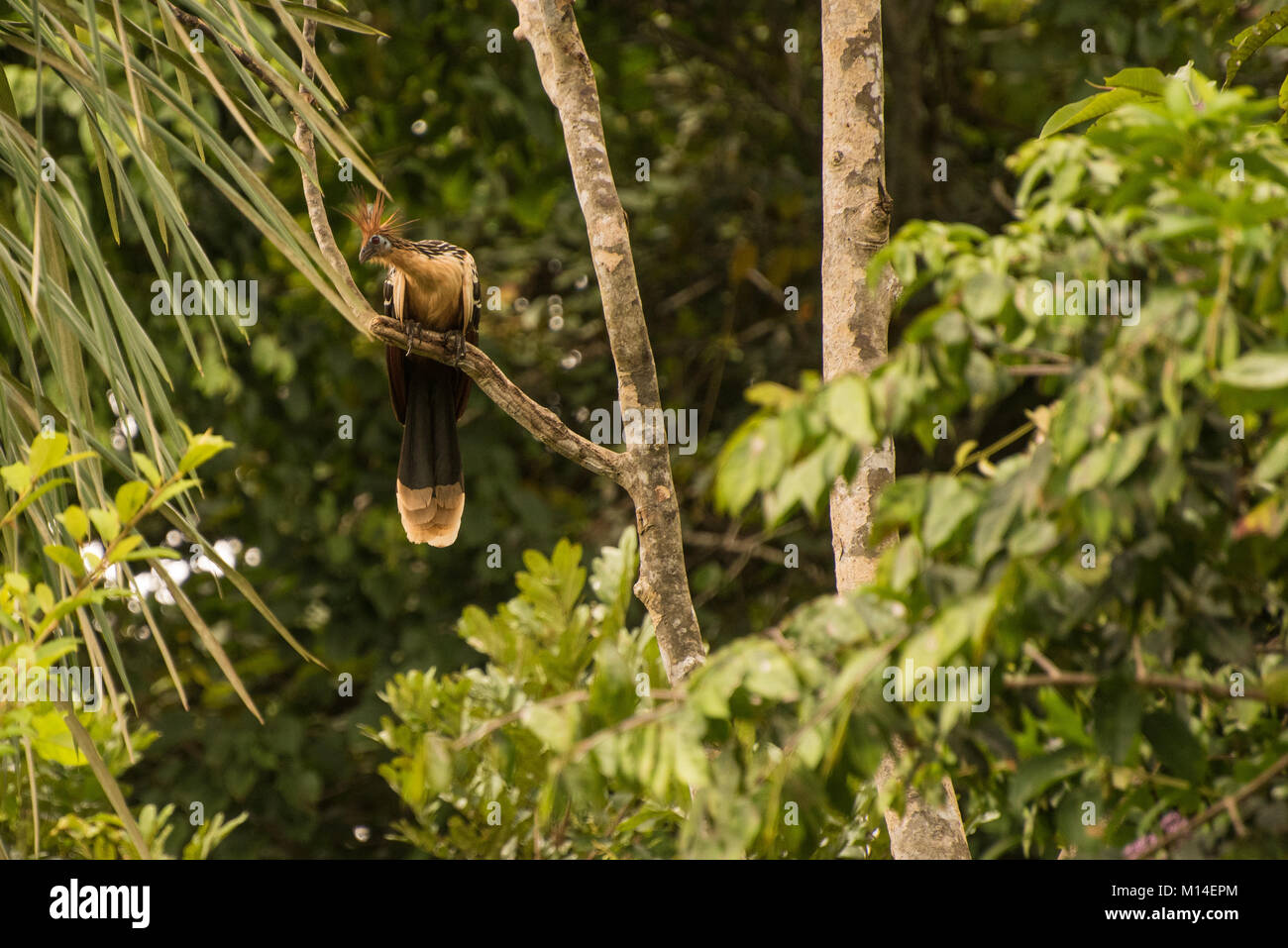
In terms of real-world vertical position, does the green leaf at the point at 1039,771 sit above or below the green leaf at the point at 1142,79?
below

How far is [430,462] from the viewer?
372cm

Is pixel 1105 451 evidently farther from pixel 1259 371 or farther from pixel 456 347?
pixel 456 347

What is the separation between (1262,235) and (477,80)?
156 inches

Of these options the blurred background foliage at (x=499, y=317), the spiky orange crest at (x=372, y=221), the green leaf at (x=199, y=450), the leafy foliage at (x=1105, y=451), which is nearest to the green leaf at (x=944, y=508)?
the leafy foliage at (x=1105, y=451)

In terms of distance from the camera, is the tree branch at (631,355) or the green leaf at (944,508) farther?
the tree branch at (631,355)

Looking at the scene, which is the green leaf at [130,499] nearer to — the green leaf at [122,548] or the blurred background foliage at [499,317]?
the green leaf at [122,548]

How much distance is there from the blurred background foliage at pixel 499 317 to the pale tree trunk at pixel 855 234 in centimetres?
202

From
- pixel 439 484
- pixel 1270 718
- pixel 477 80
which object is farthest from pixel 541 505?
pixel 1270 718

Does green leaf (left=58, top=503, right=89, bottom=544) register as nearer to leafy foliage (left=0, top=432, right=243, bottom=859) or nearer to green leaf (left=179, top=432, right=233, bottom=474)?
leafy foliage (left=0, top=432, right=243, bottom=859)

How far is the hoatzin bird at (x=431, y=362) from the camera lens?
3590 millimetres

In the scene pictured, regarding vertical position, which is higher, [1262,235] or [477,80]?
[477,80]

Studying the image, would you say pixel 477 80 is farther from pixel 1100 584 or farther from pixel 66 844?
pixel 1100 584

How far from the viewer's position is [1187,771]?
1.20 metres
